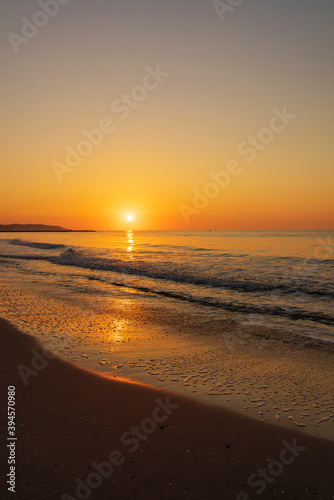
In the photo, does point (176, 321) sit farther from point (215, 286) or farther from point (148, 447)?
point (215, 286)

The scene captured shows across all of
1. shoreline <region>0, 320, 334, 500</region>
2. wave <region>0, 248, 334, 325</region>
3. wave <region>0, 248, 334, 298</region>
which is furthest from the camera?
wave <region>0, 248, 334, 298</region>

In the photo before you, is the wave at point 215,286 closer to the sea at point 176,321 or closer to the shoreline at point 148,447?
the sea at point 176,321

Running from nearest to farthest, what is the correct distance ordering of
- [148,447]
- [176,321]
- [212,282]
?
[148,447] < [176,321] < [212,282]

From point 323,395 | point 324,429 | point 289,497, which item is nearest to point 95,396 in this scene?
point 289,497

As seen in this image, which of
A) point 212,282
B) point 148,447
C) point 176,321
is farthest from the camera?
point 212,282

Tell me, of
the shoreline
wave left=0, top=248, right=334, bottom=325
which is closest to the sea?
wave left=0, top=248, right=334, bottom=325

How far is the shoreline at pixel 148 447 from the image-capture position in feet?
10.4

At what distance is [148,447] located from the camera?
3.73 metres

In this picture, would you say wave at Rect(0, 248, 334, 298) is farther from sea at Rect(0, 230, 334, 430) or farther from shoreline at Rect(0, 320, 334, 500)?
shoreline at Rect(0, 320, 334, 500)

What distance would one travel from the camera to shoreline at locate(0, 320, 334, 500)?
3.16 meters

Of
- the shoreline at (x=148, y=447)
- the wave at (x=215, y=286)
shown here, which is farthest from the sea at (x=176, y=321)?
the shoreline at (x=148, y=447)

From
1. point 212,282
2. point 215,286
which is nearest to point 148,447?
point 215,286

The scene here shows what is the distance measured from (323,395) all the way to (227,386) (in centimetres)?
149

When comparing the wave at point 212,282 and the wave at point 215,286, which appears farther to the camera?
the wave at point 212,282
